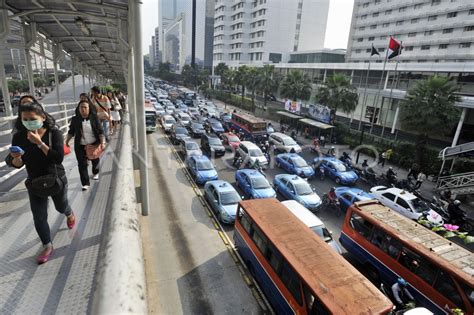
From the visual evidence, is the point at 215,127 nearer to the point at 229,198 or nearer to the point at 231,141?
the point at 231,141

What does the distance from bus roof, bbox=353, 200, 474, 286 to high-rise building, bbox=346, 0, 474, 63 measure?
47.1m

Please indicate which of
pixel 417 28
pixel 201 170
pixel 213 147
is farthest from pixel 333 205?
pixel 417 28

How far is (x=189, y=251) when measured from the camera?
1057cm

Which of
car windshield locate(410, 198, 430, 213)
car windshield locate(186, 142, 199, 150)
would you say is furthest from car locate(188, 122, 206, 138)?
car windshield locate(410, 198, 430, 213)

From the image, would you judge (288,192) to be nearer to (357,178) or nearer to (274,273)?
(357,178)

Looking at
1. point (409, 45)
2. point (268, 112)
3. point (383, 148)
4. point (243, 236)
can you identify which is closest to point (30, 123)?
point (243, 236)

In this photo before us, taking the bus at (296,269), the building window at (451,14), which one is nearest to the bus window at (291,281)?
the bus at (296,269)

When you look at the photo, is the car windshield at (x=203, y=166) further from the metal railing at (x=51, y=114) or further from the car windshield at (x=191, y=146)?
the metal railing at (x=51, y=114)

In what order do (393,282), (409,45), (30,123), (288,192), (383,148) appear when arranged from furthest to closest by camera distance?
(409,45)
(383,148)
(288,192)
(393,282)
(30,123)

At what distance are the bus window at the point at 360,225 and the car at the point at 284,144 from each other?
13.3 meters

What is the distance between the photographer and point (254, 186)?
1611cm

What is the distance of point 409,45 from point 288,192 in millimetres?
52464

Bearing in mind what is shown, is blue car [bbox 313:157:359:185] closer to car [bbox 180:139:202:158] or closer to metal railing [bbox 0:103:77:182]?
car [bbox 180:139:202:158]

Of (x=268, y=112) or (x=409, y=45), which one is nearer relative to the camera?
(x=268, y=112)
